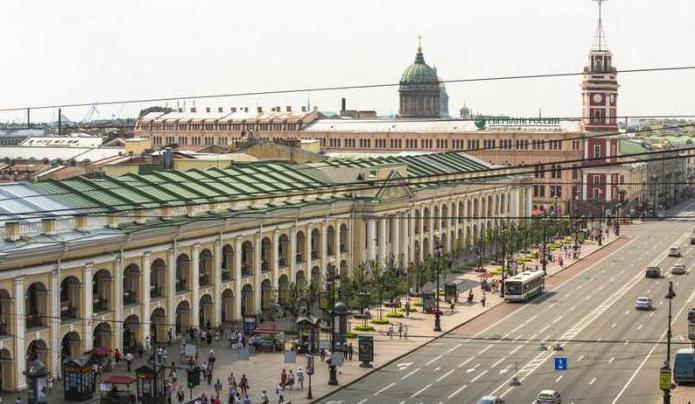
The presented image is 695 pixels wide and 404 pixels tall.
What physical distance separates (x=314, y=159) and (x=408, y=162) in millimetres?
9907

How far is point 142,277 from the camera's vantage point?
220ft

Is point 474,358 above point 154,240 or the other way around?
the other way around

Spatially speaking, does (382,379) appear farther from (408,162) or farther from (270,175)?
(408,162)

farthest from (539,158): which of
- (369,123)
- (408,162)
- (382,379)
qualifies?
(382,379)

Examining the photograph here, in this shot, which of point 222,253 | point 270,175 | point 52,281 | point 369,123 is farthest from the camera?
point 369,123

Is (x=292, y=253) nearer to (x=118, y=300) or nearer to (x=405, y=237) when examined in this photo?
(x=118, y=300)

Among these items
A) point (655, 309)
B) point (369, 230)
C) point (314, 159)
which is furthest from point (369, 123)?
point (655, 309)

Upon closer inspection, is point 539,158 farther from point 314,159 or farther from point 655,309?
point 655,309

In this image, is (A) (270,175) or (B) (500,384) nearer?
(B) (500,384)

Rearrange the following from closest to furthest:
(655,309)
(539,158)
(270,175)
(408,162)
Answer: (655,309)
(270,175)
(408,162)
(539,158)

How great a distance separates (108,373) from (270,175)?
111 ft

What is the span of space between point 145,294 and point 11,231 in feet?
36.3

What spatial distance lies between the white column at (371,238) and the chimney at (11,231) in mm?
41814

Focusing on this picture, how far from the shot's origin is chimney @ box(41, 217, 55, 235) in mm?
60344
